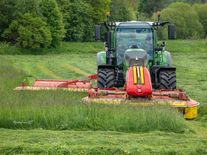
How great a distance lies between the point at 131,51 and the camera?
1423 centimetres

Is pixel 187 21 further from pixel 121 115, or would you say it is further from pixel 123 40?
pixel 121 115

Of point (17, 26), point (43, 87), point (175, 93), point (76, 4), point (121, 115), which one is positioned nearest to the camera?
point (121, 115)

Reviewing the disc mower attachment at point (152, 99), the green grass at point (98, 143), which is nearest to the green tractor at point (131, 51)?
the disc mower attachment at point (152, 99)

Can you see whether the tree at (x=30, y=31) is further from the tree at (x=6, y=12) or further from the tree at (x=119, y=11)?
the tree at (x=119, y=11)

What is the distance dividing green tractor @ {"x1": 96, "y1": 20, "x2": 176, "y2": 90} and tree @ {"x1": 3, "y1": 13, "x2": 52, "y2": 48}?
101 ft

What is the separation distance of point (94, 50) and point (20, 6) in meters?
7.51

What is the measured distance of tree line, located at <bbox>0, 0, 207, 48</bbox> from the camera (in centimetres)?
4675

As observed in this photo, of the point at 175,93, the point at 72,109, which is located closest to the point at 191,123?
the point at 175,93

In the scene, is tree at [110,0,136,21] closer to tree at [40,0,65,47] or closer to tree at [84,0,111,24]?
tree at [84,0,111,24]

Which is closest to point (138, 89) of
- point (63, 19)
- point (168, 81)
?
point (168, 81)

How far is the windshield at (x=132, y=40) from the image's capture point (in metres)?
15.2

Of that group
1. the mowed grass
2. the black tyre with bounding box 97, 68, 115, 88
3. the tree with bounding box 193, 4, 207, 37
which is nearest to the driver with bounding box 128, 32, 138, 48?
the black tyre with bounding box 97, 68, 115, 88

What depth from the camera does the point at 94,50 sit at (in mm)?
48156

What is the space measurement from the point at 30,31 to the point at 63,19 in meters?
7.00
